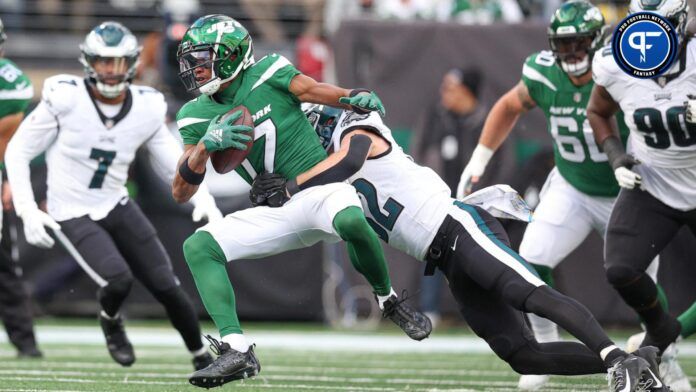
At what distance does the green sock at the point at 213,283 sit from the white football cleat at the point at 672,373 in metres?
2.20

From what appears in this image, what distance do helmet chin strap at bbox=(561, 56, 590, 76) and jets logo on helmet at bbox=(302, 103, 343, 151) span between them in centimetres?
135

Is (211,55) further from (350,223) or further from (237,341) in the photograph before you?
(237,341)

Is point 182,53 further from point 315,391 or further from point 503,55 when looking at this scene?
point 503,55

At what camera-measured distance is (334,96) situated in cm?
473

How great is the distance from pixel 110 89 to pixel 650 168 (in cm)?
273

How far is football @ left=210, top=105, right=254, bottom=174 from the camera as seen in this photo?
4664mm

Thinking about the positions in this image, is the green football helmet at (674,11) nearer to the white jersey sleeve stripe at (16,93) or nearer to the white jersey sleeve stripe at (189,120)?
the white jersey sleeve stripe at (189,120)

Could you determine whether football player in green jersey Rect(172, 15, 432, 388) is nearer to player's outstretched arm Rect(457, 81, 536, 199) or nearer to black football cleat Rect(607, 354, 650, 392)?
black football cleat Rect(607, 354, 650, 392)

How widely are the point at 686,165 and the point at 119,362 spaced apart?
2.93 m

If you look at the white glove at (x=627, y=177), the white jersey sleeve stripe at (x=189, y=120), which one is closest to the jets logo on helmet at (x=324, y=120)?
the white jersey sleeve stripe at (x=189, y=120)

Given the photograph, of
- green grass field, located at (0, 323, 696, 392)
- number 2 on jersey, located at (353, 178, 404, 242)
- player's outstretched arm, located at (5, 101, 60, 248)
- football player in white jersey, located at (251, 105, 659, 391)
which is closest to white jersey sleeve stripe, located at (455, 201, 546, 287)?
football player in white jersey, located at (251, 105, 659, 391)

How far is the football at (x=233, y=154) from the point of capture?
15.3ft

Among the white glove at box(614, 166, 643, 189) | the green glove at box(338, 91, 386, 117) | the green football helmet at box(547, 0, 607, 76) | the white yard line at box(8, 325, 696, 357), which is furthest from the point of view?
the white yard line at box(8, 325, 696, 357)

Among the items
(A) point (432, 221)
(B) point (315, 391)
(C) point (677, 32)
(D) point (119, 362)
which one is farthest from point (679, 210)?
(D) point (119, 362)
